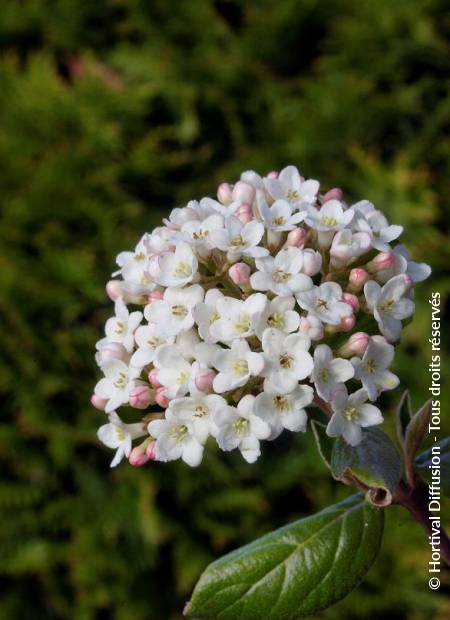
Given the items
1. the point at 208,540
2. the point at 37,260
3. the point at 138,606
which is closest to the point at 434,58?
the point at 37,260

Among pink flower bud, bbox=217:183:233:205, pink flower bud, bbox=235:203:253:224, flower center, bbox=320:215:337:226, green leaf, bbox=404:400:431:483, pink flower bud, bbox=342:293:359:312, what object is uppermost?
pink flower bud, bbox=217:183:233:205

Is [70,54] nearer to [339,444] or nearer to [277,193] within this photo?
[277,193]

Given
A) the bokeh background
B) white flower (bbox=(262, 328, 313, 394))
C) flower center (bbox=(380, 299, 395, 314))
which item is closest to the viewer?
white flower (bbox=(262, 328, 313, 394))

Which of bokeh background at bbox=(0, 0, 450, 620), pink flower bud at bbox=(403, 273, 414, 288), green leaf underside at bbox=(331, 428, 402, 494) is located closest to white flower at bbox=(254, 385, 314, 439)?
green leaf underside at bbox=(331, 428, 402, 494)

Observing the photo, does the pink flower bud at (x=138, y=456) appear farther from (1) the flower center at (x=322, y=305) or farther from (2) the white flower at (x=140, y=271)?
(1) the flower center at (x=322, y=305)

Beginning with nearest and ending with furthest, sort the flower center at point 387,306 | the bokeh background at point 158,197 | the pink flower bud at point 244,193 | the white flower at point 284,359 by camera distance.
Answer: the white flower at point 284,359 < the flower center at point 387,306 < the pink flower bud at point 244,193 < the bokeh background at point 158,197

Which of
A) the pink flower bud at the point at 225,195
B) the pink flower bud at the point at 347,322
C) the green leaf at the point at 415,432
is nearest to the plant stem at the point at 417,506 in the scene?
the green leaf at the point at 415,432

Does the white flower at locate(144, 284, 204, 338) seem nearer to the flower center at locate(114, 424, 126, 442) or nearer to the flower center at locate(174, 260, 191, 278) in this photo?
the flower center at locate(174, 260, 191, 278)
